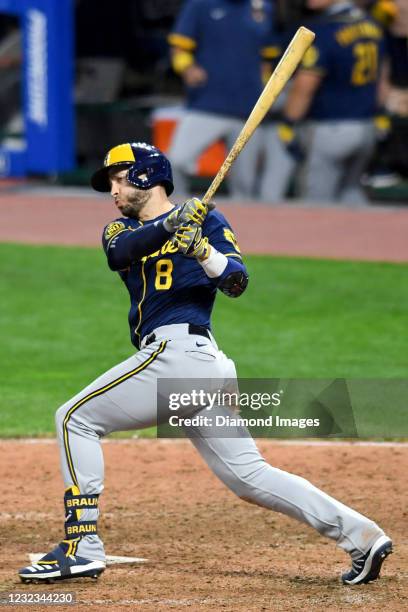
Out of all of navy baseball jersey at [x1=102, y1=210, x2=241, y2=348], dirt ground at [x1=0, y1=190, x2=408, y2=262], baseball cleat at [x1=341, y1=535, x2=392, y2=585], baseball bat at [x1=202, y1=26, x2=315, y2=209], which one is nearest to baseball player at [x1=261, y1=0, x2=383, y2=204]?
dirt ground at [x1=0, y1=190, x2=408, y2=262]

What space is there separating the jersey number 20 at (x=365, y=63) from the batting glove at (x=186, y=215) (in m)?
9.34

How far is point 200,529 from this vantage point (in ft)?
21.4

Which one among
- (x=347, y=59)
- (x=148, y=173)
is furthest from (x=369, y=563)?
(x=347, y=59)

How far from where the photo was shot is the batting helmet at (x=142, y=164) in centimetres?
558

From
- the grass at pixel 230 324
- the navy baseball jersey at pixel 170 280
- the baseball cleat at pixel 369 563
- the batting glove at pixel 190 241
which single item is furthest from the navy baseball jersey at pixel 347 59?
the baseball cleat at pixel 369 563

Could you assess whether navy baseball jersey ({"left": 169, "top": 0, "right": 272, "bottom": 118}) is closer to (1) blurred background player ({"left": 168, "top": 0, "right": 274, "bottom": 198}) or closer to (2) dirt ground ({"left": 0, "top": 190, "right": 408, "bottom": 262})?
(1) blurred background player ({"left": 168, "top": 0, "right": 274, "bottom": 198})

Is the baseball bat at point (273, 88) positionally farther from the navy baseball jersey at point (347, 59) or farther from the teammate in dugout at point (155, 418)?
the navy baseball jersey at point (347, 59)

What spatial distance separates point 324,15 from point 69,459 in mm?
9716

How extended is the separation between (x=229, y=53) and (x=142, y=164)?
9330mm

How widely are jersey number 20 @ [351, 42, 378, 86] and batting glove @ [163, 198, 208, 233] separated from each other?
9.34 metres

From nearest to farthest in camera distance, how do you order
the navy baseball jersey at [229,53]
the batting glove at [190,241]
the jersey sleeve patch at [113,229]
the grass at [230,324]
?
the batting glove at [190,241] → the jersey sleeve patch at [113,229] → the grass at [230,324] → the navy baseball jersey at [229,53]

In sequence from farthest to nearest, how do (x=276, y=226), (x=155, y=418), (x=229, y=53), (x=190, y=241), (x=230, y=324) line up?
1. (x=229, y=53)
2. (x=276, y=226)
3. (x=230, y=324)
4. (x=155, y=418)
5. (x=190, y=241)

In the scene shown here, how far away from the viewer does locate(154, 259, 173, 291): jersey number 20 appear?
5.52 metres

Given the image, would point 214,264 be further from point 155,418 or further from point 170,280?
point 155,418
